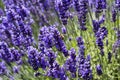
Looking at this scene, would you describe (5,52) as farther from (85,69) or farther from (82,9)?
(85,69)

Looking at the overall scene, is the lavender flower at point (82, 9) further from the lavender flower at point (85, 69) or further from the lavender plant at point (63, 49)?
the lavender flower at point (85, 69)

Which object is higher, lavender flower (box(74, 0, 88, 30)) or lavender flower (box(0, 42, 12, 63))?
lavender flower (box(74, 0, 88, 30))

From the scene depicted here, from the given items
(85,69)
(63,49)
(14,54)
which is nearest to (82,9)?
(63,49)

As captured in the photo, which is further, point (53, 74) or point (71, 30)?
point (71, 30)

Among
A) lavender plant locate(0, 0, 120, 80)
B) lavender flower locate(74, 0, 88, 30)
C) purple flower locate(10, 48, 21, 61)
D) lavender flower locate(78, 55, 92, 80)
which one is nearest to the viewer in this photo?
lavender flower locate(78, 55, 92, 80)

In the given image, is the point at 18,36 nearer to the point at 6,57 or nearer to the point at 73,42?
the point at 6,57

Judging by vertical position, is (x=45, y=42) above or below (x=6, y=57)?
above

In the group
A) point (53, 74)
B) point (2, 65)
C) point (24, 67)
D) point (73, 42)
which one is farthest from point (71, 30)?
point (53, 74)

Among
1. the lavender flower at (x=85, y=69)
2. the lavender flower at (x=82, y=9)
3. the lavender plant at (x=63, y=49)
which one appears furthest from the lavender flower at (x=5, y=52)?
the lavender flower at (x=85, y=69)

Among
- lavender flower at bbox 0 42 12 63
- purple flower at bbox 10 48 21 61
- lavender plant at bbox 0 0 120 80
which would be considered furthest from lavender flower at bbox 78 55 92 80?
lavender flower at bbox 0 42 12 63

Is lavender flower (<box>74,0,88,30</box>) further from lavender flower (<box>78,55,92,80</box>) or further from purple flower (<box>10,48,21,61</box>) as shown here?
lavender flower (<box>78,55,92,80</box>)

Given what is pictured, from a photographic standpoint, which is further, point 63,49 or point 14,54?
point 14,54
